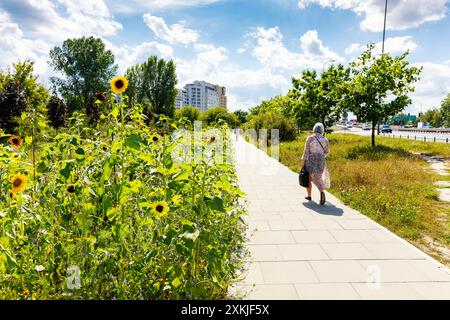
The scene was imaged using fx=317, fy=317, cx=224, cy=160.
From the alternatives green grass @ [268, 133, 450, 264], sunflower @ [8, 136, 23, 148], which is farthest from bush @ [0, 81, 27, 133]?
sunflower @ [8, 136, 23, 148]

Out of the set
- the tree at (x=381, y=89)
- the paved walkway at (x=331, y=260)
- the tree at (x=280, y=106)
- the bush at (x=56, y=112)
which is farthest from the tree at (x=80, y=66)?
the paved walkway at (x=331, y=260)

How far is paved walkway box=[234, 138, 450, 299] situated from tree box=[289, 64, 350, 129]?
669 inches

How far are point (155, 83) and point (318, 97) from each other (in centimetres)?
3069

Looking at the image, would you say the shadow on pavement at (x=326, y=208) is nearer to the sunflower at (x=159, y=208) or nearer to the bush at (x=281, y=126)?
the sunflower at (x=159, y=208)

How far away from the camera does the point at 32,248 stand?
9.67 feet

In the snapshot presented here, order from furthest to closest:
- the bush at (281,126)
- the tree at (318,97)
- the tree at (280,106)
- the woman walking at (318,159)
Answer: the tree at (280,106), the bush at (281,126), the tree at (318,97), the woman walking at (318,159)

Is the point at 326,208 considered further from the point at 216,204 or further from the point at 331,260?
the point at 216,204

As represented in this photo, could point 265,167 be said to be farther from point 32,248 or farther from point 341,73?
point 341,73

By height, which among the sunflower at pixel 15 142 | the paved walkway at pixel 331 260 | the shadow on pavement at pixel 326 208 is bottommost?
the paved walkway at pixel 331 260

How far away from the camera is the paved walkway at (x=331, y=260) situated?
3.31 meters

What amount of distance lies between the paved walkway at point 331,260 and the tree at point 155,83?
140 ft

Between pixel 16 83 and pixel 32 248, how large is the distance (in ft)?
67.6

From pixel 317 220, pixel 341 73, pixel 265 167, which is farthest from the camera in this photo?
pixel 341 73
